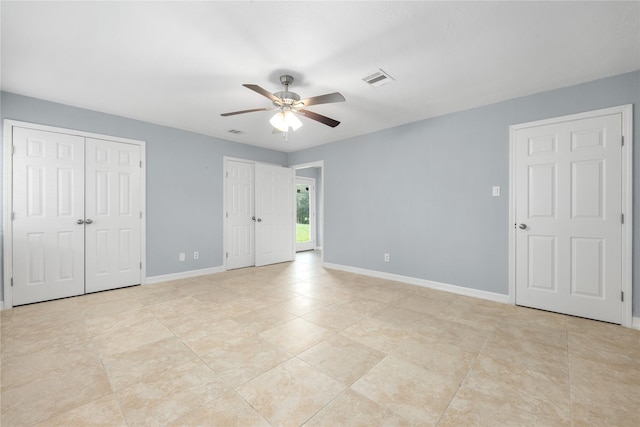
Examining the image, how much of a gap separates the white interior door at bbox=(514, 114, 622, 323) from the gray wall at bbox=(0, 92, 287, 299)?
4.71 meters

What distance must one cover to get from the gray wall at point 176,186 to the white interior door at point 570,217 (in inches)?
186

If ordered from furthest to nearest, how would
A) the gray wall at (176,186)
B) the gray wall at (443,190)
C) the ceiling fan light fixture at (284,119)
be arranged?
the gray wall at (176,186)
the gray wall at (443,190)
the ceiling fan light fixture at (284,119)

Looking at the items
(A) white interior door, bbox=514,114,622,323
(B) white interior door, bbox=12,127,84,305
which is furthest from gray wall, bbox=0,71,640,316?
(B) white interior door, bbox=12,127,84,305

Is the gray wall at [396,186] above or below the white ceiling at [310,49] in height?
below

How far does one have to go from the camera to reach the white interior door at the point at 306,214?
7898mm

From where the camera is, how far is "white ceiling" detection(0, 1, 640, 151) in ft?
6.02

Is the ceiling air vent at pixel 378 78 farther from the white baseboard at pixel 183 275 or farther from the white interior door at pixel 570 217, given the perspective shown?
the white baseboard at pixel 183 275

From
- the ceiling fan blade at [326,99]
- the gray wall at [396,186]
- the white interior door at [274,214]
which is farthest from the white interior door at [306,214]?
the ceiling fan blade at [326,99]

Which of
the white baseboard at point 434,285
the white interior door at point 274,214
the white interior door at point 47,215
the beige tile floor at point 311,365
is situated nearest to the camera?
the beige tile floor at point 311,365

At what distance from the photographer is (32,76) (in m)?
2.72

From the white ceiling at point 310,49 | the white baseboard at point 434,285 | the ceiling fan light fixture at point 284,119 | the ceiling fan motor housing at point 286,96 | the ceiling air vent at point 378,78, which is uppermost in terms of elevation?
the white ceiling at point 310,49

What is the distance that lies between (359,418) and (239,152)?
→ 191 inches

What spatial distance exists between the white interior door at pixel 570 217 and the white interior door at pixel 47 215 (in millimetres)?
5713

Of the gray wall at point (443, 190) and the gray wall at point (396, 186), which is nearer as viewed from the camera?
the gray wall at point (443, 190)
